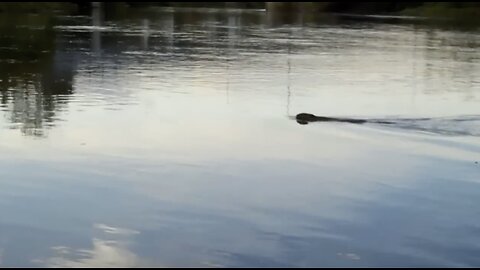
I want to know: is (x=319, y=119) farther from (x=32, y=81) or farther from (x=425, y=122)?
(x=32, y=81)

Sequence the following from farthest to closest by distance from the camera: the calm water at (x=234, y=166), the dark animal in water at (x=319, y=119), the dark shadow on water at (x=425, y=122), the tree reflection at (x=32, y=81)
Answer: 1. the dark animal in water at (x=319, y=119)
2. the tree reflection at (x=32, y=81)
3. the dark shadow on water at (x=425, y=122)
4. the calm water at (x=234, y=166)

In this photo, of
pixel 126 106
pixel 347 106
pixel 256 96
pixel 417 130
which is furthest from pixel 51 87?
pixel 417 130

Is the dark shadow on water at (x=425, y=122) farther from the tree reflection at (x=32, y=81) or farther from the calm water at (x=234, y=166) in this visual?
the tree reflection at (x=32, y=81)

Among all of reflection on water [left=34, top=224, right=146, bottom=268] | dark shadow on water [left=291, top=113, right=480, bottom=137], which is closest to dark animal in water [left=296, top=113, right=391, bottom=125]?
dark shadow on water [left=291, top=113, right=480, bottom=137]

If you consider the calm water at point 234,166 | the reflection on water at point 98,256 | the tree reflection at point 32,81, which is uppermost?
the tree reflection at point 32,81

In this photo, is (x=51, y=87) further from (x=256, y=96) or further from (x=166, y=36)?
(x=166, y=36)

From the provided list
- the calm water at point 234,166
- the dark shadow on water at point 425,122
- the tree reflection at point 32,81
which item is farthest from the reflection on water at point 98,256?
the dark shadow on water at point 425,122

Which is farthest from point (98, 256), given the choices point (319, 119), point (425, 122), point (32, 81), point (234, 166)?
point (32, 81)

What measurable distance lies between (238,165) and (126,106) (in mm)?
7495

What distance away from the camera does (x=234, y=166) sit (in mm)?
16469

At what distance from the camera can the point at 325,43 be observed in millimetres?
49219

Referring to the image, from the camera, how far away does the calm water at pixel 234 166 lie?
1167cm

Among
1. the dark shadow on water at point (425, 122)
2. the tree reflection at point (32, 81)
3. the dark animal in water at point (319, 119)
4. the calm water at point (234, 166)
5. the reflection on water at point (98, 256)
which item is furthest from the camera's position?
the dark animal in water at point (319, 119)

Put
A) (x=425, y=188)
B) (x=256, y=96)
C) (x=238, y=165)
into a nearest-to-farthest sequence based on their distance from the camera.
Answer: (x=425, y=188) < (x=238, y=165) < (x=256, y=96)
